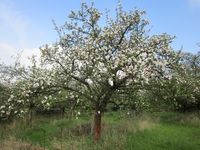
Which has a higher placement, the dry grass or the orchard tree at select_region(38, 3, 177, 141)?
the orchard tree at select_region(38, 3, 177, 141)

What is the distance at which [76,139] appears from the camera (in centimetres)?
2670

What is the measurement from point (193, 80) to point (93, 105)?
6345mm

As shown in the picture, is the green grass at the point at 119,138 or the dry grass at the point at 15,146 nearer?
the dry grass at the point at 15,146

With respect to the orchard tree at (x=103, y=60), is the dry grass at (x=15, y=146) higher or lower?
lower

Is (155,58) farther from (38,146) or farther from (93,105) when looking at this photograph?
(38,146)

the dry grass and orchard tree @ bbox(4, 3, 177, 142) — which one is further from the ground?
orchard tree @ bbox(4, 3, 177, 142)

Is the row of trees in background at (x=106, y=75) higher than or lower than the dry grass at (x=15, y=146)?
higher

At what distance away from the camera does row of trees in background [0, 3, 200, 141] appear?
943 inches

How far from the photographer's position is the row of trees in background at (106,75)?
2395 centimetres

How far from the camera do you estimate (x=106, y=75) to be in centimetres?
2416

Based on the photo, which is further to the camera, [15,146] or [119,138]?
[119,138]

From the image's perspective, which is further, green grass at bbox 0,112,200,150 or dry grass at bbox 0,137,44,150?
green grass at bbox 0,112,200,150

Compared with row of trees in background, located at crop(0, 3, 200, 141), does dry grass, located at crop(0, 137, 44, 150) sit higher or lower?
lower

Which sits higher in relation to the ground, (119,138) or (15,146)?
(119,138)
